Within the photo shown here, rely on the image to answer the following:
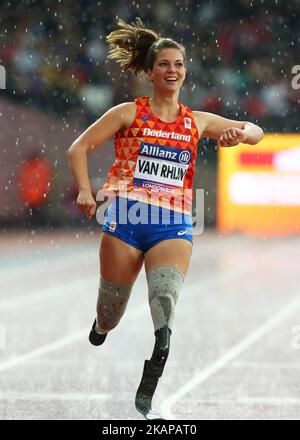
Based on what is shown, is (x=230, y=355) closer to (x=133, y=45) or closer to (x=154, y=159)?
(x=154, y=159)

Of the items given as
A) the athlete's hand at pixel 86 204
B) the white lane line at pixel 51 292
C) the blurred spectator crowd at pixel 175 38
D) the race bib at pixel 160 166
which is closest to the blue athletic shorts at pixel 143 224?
the race bib at pixel 160 166

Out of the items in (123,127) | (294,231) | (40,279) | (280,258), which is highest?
(123,127)

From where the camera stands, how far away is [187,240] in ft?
20.6

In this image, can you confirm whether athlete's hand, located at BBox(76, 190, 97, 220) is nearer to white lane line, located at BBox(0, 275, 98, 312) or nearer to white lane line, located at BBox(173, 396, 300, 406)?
white lane line, located at BBox(173, 396, 300, 406)

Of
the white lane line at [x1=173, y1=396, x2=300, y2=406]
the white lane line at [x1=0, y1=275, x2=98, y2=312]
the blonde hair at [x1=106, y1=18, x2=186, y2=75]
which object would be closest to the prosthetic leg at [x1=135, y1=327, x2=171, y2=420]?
the white lane line at [x1=173, y1=396, x2=300, y2=406]

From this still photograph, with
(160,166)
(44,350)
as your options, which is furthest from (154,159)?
(44,350)

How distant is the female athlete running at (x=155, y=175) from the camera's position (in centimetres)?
609

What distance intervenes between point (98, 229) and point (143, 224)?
2157 cm

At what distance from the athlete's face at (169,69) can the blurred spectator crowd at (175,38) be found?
17059mm

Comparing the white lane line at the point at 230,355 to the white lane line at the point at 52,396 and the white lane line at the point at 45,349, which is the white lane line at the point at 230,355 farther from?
the white lane line at the point at 45,349

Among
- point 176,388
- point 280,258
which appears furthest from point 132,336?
point 280,258

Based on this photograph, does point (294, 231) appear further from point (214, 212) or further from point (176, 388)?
point (176, 388)

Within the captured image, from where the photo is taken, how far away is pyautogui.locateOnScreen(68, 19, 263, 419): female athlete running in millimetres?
6090
